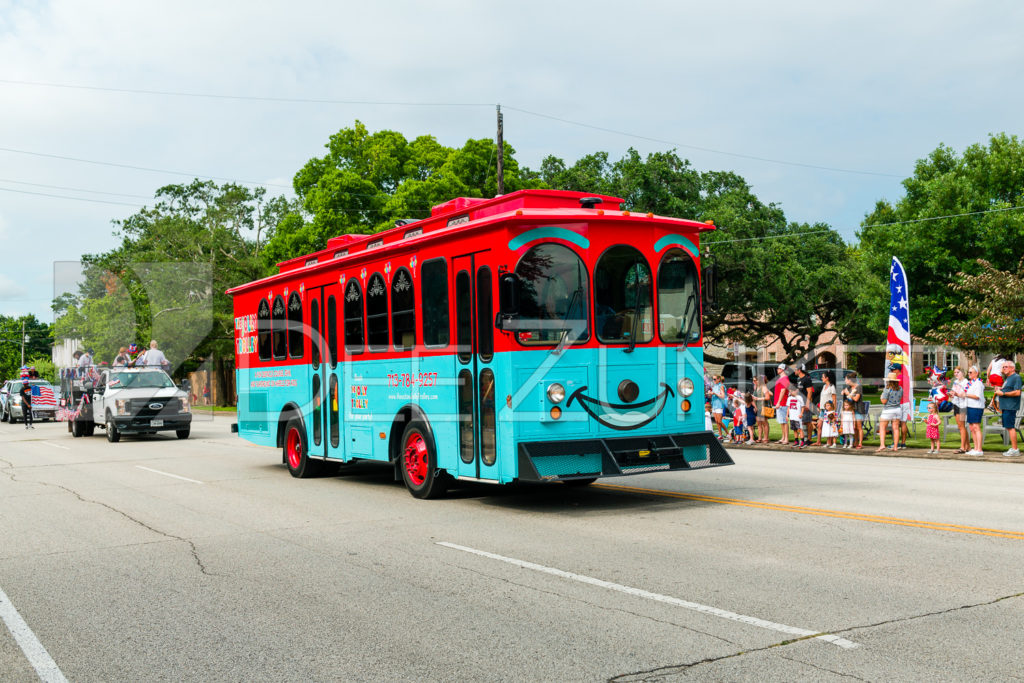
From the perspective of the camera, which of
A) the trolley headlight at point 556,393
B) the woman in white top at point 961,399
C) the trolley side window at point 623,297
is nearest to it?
the trolley headlight at point 556,393

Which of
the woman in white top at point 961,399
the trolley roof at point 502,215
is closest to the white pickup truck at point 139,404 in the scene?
the trolley roof at point 502,215

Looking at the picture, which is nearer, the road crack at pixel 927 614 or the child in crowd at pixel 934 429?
the road crack at pixel 927 614

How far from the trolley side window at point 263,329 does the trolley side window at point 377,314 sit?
3.88m

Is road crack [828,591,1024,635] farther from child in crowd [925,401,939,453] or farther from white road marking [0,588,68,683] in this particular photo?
child in crowd [925,401,939,453]

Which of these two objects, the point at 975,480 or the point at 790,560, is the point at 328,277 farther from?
the point at 975,480

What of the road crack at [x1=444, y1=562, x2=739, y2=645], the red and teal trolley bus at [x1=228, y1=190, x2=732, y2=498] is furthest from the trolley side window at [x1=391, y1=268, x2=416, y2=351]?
the road crack at [x1=444, y1=562, x2=739, y2=645]

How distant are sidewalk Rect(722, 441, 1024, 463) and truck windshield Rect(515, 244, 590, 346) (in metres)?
10.4

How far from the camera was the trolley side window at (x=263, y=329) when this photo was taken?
15.9 meters

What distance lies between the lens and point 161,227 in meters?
55.2

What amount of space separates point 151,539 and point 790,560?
606 centimetres

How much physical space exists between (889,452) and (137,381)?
1902 centimetres

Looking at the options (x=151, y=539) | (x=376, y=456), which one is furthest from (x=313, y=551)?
(x=376, y=456)

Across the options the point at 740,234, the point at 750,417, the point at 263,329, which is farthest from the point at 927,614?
the point at 740,234

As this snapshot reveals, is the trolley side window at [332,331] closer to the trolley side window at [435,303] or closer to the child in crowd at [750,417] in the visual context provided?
the trolley side window at [435,303]
